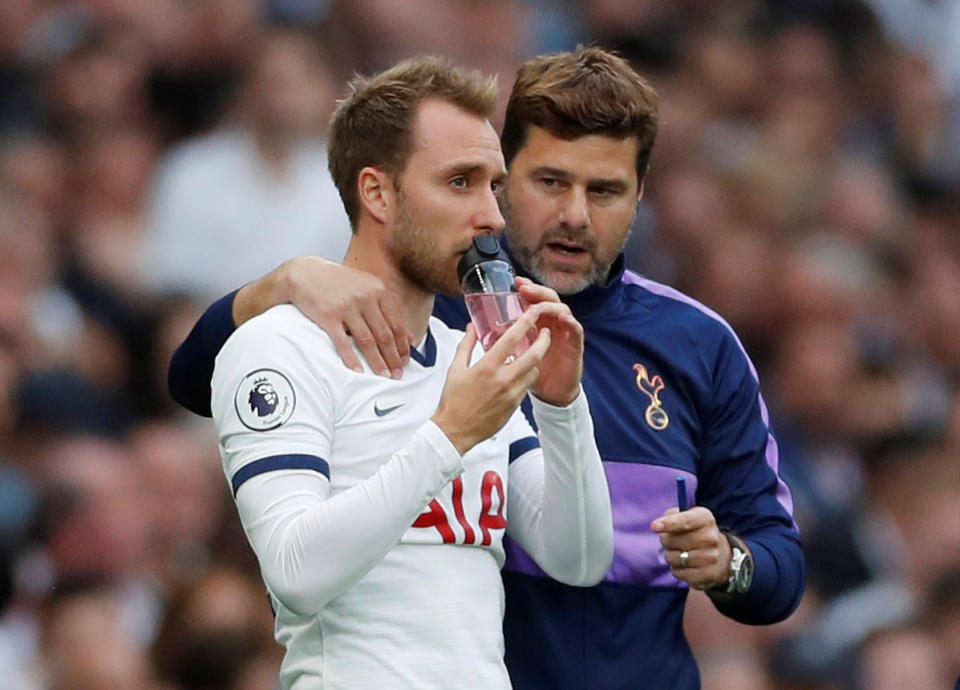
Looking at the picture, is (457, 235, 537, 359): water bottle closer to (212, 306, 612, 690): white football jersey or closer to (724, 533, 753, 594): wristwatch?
(212, 306, 612, 690): white football jersey

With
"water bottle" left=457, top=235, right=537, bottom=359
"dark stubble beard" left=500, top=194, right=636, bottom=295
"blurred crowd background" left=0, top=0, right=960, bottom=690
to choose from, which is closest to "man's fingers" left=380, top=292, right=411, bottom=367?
"water bottle" left=457, top=235, right=537, bottom=359

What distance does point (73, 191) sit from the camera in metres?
4.64

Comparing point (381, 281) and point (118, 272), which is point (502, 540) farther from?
point (118, 272)

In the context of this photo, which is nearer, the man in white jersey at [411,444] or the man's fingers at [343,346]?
the man in white jersey at [411,444]

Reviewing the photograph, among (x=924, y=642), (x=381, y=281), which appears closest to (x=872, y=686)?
(x=924, y=642)

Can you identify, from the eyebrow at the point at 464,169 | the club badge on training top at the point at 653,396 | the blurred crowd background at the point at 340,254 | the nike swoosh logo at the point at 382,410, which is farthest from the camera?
the blurred crowd background at the point at 340,254

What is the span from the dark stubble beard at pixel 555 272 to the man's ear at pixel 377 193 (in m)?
0.40

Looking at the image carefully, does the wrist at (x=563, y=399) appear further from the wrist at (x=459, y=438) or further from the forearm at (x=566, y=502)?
the wrist at (x=459, y=438)

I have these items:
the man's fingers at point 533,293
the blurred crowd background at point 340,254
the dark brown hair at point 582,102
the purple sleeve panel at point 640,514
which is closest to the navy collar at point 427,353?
the man's fingers at point 533,293

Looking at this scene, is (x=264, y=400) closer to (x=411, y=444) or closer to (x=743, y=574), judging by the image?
(x=411, y=444)

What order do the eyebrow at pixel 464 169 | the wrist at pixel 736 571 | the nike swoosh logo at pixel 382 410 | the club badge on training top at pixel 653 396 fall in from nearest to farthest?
the nike swoosh logo at pixel 382 410 → the eyebrow at pixel 464 169 → the wrist at pixel 736 571 → the club badge on training top at pixel 653 396

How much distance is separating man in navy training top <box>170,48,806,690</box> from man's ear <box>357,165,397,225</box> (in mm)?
131

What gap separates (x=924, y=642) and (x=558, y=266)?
3.15 metres

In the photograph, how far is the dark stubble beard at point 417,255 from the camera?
253cm
